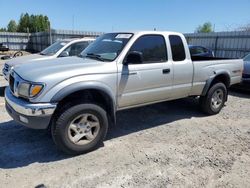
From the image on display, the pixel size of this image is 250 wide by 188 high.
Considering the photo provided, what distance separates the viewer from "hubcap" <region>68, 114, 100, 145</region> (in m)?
3.98

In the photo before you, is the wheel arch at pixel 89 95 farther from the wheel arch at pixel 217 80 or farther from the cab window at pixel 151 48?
the wheel arch at pixel 217 80

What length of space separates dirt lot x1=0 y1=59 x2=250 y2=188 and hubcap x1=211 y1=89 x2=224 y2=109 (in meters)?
0.49

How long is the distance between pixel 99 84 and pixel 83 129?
74 cm

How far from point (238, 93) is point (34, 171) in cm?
758

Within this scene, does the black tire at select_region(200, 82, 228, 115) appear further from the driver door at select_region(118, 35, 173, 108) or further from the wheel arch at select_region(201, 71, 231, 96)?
the driver door at select_region(118, 35, 173, 108)

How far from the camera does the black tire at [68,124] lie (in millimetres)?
3803

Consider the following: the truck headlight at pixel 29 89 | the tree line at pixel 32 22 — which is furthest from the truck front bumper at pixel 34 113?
the tree line at pixel 32 22

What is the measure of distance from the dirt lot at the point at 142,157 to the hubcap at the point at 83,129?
261 mm

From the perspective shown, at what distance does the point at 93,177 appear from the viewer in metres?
3.48

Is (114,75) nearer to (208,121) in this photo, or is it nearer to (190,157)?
(190,157)

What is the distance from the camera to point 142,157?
13.3 feet

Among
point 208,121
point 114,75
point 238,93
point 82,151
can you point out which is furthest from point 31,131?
point 238,93

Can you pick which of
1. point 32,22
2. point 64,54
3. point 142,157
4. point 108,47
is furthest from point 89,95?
point 32,22

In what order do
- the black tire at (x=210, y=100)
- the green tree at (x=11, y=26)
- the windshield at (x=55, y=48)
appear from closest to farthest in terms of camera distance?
the black tire at (x=210, y=100) → the windshield at (x=55, y=48) → the green tree at (x=11, y=26)
